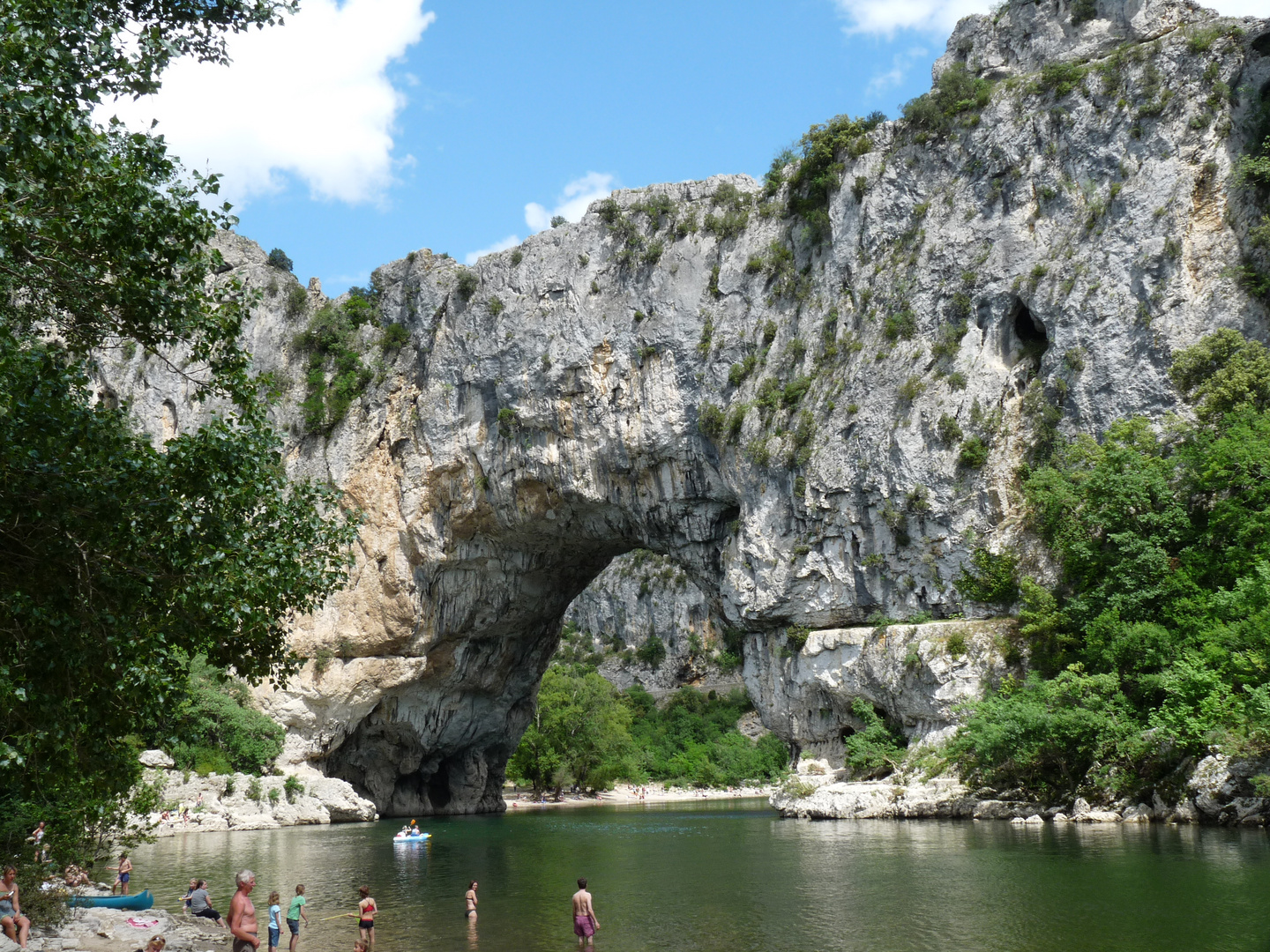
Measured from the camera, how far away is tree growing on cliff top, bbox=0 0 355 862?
30.5 ft

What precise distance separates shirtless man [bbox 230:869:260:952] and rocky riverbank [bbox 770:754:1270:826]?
20.8 metres

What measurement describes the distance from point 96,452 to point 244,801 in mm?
32878

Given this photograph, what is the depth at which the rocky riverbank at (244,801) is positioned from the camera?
36062mm

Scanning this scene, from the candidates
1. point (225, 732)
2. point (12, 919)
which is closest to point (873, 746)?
point (225, 732)

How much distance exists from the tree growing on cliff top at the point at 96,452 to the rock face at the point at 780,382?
2215 centimetres

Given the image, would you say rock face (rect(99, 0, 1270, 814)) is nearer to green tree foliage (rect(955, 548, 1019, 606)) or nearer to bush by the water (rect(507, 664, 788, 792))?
green tree foliage (rect(955, 548, 1019, 606))

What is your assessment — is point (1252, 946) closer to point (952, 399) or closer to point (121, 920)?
point (121, 920)

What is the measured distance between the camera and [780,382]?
38406 mm

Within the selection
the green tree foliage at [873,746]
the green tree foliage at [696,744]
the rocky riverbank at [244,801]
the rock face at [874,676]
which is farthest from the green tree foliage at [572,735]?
the green tree foliage at [873,746]

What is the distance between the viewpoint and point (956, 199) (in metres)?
35.8

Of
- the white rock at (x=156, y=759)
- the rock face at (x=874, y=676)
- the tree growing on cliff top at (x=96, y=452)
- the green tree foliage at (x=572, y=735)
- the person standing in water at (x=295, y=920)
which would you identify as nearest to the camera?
the tree growing on cliff top at (x=96, y=452)

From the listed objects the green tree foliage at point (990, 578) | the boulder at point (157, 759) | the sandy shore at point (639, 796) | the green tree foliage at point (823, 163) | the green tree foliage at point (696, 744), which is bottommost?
the sandy shore at point (639, 796)

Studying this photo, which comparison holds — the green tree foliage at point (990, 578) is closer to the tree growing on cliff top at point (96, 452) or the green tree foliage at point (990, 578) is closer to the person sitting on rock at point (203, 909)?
the person sitting on rock at point (203, 909)

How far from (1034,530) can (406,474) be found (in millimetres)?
25506
